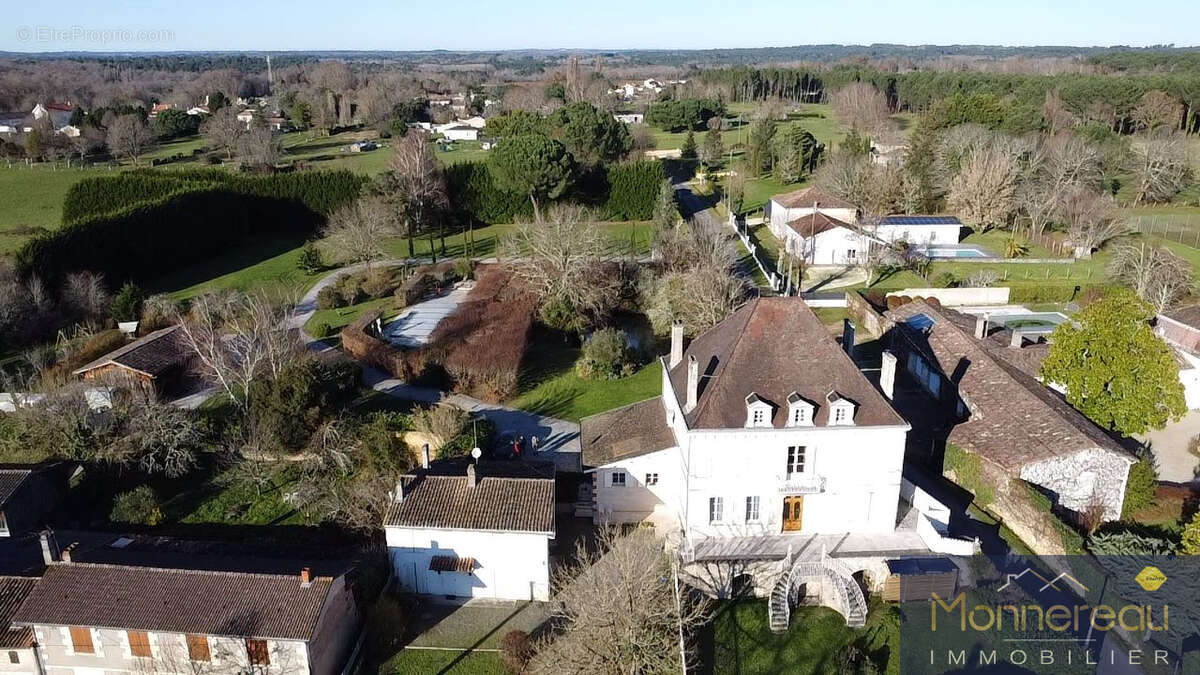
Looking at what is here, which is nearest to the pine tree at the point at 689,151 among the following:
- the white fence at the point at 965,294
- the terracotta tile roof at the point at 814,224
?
the terracotta tile roof at the point at 814,224

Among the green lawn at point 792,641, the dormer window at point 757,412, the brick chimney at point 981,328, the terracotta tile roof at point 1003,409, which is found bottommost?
the green lawn at point 792,641

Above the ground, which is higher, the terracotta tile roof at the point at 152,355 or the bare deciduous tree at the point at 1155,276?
the bare deciduous tree at the point at 1155,276

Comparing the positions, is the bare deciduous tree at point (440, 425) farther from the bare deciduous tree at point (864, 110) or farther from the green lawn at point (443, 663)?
the bare deciduous tree at point (864, 110)

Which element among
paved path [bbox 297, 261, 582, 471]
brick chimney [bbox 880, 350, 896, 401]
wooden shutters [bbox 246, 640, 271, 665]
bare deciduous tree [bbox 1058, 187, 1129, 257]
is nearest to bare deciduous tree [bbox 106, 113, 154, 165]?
paved path [bbox 297, 261, 582, 471]

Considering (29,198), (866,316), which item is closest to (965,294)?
(866,316)

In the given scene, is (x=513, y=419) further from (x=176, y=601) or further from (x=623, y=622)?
(x=623, y=622)

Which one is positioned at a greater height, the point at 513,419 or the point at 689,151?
the point at 689,151
